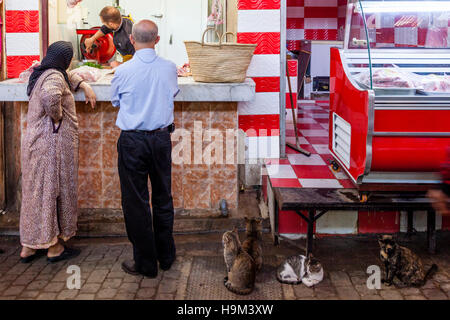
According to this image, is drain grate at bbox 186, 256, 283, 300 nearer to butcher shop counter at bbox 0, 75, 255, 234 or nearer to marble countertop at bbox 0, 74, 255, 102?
butcher shop counter at bbox 0, 75, 255, 234

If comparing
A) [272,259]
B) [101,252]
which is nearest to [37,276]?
[101,252]

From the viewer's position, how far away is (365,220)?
4828 millimetres

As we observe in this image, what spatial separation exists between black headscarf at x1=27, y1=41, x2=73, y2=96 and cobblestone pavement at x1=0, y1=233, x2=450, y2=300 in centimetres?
143

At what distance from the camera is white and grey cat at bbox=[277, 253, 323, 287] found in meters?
3.96

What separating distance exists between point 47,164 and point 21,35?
1723mm

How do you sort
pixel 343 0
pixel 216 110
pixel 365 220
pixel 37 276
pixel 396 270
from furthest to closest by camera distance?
pixel 343 0
pixel 216 110
pixel 365 220
pixel 37 276
pixel 396 270

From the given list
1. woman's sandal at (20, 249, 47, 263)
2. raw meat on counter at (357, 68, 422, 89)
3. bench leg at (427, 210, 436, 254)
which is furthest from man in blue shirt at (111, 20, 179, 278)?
bench leg at (427, 210, 436, 254)

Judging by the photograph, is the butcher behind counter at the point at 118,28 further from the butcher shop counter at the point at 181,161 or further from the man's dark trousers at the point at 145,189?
the man's dark trousers at the point at 145,189

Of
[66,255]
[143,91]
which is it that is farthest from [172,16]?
A: [66,255]

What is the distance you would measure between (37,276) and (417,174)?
2999 mm

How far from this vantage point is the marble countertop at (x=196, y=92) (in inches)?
194

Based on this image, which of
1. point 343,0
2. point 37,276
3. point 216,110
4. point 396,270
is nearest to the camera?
point 396,270

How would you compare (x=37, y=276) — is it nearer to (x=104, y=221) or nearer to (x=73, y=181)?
(x=73, y=181)

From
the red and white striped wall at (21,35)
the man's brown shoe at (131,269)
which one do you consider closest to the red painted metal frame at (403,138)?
the man's brown shoe at (131,269)
